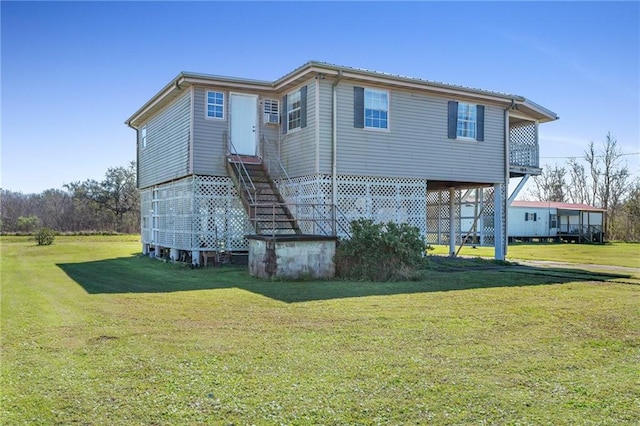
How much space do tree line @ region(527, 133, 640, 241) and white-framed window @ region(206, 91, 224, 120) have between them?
117ft

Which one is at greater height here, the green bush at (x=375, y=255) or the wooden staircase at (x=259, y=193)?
the wooden staircase at (x=259, y=193)

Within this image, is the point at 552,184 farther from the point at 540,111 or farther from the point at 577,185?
the point at 540,111

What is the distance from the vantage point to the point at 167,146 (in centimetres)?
1750

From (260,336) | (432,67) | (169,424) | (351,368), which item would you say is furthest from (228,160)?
(169,424)

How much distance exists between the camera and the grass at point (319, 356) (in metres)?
3.78

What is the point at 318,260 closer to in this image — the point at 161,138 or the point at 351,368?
the point at 351,368

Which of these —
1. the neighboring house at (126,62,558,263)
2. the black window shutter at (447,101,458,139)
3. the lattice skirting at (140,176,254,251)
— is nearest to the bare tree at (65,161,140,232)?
the neighboring house at (126,62,558,263)

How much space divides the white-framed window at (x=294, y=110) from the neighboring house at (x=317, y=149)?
0.06 meters

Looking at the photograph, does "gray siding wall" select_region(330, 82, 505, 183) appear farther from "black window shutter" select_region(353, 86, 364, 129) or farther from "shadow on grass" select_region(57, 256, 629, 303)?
"shadow on grass" select_region(57, 256, 629, 303)

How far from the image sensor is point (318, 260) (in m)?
11.6

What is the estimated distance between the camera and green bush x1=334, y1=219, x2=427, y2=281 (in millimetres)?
11617

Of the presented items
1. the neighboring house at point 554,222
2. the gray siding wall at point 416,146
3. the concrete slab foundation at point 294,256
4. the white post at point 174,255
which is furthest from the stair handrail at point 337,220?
the neighboring house at point 554,222

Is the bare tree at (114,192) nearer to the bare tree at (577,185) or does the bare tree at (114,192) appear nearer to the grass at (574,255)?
the grass at (574,255)

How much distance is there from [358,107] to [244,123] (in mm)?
3612
